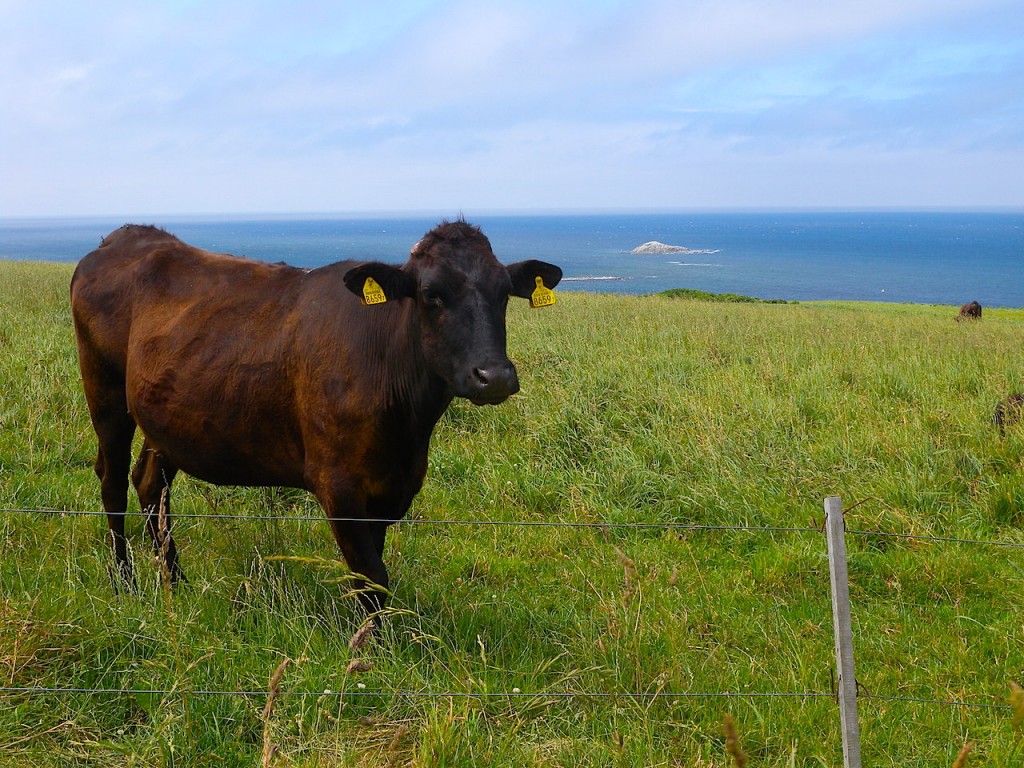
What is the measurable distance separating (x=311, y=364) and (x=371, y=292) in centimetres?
55

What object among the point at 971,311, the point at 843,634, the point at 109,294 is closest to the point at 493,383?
the point at 843,634

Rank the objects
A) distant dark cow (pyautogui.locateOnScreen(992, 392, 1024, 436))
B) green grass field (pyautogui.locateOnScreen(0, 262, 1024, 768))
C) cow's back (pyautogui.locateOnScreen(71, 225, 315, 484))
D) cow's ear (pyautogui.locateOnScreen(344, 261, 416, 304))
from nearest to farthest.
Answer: green grass field (pyautogui.locateOnScreen(0, 262, 1024, 768))
cow's ear (pyautogui.locateOnScreen(344, 261, 416, 304))
cow's back (pyautogui.locateOnScreen(71, 225, 315, 484))
distant dark cow (pyautogui.locateOnScreen(992, 392, 1024, 436))

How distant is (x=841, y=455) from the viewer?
689cm

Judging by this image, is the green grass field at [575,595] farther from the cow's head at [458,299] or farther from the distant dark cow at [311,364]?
the cow's head at [458,299]

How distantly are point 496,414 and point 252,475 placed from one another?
366cm

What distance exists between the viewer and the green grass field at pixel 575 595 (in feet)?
11.3

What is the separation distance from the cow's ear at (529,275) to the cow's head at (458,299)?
0.33 m

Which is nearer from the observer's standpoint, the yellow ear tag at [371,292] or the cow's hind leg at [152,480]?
the yellow ear tag at [371,292]

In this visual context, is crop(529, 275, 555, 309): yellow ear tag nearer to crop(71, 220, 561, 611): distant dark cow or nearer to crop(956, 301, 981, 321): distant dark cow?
crop(71, 220, 561, 611): distant dark cow

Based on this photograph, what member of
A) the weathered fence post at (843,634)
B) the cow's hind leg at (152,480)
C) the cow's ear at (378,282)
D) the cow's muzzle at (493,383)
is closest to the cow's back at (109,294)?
the cow's hind leg at (152,480)

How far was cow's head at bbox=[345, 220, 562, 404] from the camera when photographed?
4020mm

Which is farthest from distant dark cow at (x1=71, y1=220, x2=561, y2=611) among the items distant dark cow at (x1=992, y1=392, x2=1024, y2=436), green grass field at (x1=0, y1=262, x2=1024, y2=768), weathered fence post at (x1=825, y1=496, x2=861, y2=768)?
distant dark cow at (x1=992, y1=392, x2=1024, y2=436)

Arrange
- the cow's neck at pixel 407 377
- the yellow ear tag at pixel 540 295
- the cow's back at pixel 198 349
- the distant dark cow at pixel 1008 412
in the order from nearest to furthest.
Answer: the cow's neck at pixel 407 377, the cow's back at pixel 198 349, the yellow ear tag at pixel 540 295, the distant dark cow at pixel 1008 412

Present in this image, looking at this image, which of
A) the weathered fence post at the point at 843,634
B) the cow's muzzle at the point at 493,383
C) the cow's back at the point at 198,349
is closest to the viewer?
the weathered fence post at the point at 843,634
